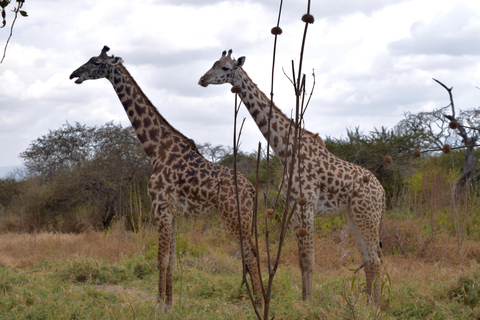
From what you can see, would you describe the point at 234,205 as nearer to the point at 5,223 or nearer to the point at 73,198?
the point at 73,198

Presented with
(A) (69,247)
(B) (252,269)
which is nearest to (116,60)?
(B) (252,269)

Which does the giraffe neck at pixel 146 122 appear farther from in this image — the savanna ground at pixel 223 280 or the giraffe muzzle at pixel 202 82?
the savanna ground at pixel 223 280

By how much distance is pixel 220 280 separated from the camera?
5.84 meters

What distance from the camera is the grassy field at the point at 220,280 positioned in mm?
4461

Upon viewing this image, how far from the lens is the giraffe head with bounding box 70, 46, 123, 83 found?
536cm

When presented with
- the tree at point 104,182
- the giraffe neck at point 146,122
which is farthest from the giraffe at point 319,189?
the tree at point 104,182

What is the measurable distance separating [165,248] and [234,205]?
2.83 ft

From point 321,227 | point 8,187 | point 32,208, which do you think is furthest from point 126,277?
point 8,187

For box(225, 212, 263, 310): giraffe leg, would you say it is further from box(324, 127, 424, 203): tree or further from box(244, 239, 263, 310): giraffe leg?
box(324, 127, 424, 203): tree

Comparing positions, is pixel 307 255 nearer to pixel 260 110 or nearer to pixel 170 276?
pixel 170 276

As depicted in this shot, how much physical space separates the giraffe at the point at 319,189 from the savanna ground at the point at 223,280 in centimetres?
37

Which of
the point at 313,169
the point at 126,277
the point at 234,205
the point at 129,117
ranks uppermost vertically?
the point at 129,117

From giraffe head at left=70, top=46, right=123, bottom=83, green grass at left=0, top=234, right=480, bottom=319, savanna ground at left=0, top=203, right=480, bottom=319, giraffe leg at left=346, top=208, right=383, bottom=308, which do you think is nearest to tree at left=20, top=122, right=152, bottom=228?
savanna ground at left=0, top=203, right=480, bottom=319

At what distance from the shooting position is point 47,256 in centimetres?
845
